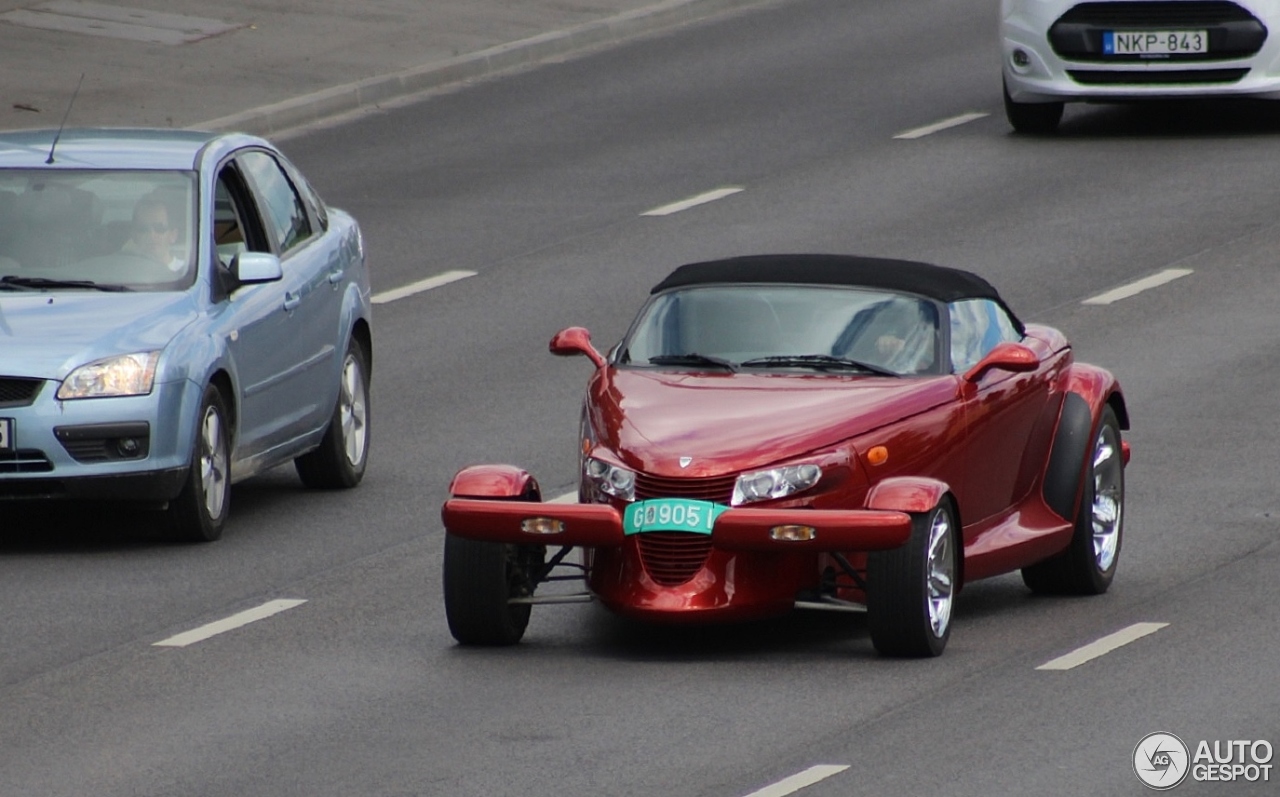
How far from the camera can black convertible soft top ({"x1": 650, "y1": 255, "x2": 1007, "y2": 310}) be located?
11328 mm

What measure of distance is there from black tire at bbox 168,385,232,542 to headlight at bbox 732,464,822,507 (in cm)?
326

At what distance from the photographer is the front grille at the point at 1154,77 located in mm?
23531

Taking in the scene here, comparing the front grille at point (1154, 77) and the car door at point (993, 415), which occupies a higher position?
the car door at point (993, 415)

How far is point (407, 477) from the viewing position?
47.2 feet

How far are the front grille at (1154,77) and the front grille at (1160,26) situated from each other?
3.8 inches

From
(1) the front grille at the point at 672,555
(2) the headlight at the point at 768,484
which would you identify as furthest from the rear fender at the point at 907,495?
(1) the front grille at the point at 672,555

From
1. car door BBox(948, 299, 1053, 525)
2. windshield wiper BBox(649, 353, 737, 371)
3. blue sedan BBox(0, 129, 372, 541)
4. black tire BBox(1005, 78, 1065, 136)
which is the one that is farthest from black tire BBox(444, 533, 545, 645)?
black tire BBox(1005, 78, 1065, 136)

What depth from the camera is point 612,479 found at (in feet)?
34.1

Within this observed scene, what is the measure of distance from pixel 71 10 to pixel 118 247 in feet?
55.8

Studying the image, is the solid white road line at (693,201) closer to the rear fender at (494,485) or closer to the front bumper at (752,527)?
the rear fender at (494,485)

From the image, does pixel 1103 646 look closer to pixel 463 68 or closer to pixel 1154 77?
pixel 1154 77

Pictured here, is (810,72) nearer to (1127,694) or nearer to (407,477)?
(407,477)

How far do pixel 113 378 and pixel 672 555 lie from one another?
3.28m

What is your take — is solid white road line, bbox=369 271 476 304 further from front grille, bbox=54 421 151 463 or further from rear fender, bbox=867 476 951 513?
rear fender, bbox=867 476 951 513
